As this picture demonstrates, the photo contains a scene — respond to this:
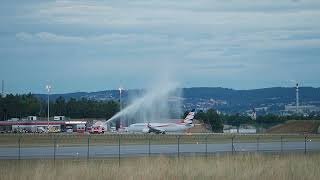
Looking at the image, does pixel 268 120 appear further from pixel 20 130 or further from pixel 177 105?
pixel 20 130

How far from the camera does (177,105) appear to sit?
16588cm

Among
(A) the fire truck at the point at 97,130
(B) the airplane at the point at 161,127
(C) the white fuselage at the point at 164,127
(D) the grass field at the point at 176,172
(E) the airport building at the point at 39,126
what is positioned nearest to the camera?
(D) the grass field at the point at 176,172

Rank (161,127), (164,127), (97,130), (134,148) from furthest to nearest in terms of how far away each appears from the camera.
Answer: (164,127) → (161,127) → (97,130) → (134,148)

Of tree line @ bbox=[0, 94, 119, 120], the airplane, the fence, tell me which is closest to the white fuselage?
the airplane

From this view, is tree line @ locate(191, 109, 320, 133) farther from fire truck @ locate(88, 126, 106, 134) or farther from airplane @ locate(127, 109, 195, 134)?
fire truck @ locate(88, 126, 106, 134)

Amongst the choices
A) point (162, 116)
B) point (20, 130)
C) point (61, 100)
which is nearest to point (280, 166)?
point (20, 130)

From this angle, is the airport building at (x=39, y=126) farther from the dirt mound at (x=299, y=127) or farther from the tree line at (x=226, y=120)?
the dirt mound at (x=299, y=127)

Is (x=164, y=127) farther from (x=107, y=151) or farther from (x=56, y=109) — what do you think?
(x=56, y=109)

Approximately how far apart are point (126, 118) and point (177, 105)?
15398mm

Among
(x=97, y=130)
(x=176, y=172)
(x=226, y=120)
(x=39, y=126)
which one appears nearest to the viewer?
(x=176, y=172)

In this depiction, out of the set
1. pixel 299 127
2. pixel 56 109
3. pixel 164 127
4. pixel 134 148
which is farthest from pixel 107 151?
pixel 56 109

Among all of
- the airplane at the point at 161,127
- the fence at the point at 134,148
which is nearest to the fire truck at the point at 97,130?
the airplane at the point at 161,127

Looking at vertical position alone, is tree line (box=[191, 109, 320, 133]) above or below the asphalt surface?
below

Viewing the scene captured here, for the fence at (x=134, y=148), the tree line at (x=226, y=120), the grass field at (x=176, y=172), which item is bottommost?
the tree line at (x=226, y=120)
